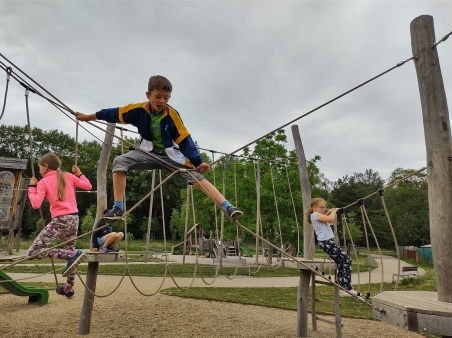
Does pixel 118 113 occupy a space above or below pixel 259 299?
above

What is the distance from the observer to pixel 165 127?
328 cm

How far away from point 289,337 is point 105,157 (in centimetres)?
288

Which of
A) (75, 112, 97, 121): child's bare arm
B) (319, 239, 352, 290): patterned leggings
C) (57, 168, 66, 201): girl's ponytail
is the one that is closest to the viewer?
(75, 112, 97, 121): child's bare arm

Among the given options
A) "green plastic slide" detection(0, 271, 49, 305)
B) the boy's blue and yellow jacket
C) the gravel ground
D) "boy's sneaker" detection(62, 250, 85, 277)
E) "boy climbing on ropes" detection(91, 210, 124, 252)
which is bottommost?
the gravel ground

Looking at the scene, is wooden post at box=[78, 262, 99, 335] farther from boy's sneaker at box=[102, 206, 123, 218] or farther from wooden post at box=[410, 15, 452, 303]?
wooden post at box=[410, 15, 452, 303]

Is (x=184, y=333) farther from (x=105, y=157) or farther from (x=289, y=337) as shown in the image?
(x=105, y=157)

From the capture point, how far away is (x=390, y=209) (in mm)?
37125

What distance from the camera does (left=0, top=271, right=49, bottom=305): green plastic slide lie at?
16.6ft

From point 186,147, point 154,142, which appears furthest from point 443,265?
point 154,142

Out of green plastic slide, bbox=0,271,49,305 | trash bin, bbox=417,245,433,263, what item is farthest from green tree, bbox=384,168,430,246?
green plastic slide, bbox=0,271,49,305

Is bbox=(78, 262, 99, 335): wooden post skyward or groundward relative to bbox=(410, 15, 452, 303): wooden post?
groundward

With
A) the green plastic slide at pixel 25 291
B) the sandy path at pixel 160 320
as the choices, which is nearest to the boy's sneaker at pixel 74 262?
the sandy path at pixel 160 320

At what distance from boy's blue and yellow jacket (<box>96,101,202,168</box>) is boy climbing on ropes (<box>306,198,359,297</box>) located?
188 cm

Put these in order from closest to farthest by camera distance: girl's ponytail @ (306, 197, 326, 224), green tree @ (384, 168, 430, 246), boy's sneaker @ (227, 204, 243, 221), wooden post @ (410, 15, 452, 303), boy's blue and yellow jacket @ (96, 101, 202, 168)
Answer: wooden post @ (410, 15, 452, 303) < boy's sneaker @ (227, 204, 243, 221) < boy's blue and yellow jacket @ (96, 101, 202, 168) < girl's ponytail @ (306, 197, 326, 224) < green tree @ (384, 168, 430, 246)
